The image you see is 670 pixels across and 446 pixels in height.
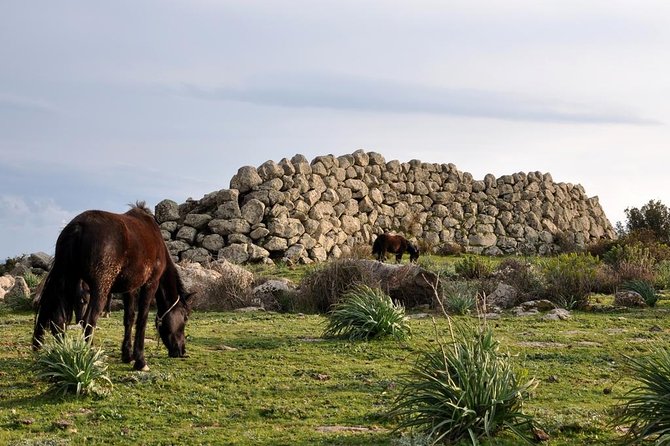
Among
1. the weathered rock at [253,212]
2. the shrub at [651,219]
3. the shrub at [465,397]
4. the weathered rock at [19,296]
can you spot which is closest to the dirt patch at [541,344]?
the shrub at [465,397]

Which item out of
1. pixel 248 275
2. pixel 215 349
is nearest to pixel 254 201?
pixel 248 275

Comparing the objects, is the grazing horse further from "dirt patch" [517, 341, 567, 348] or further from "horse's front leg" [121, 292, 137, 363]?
"horse's front leg" [121, 292, 137, 363]

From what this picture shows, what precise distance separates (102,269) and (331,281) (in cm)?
1007

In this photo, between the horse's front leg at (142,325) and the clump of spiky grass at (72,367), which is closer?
the clump of spiky grass at (72,367)

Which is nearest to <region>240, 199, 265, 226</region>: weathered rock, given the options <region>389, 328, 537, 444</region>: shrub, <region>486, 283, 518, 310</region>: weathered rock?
<region>486, 283, 518, 310</region>: weathered rock

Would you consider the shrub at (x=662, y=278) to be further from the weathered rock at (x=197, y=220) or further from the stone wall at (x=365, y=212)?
the weathered rock at (x=197, y=220)

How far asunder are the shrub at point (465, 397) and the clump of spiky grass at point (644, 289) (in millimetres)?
12625

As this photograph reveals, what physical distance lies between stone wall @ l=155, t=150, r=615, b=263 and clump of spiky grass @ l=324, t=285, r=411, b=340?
46.1 feet

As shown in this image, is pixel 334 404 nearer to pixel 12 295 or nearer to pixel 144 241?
pixel 144 241

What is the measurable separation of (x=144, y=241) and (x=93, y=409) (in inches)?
96.8

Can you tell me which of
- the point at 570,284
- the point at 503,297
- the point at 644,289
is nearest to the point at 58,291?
the point at 503,297

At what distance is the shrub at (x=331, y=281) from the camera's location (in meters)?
19.2

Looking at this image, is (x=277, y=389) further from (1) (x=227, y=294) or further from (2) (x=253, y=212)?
(2) (x=253, y=212)

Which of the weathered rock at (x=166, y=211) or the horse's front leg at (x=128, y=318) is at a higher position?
the weathered rock at (x=166, y=211)
